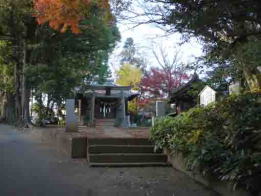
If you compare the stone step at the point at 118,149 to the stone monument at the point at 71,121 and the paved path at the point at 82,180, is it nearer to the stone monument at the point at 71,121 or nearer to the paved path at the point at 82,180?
the paved path at the point at 82,180

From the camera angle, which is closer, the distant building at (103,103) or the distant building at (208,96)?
the distant building at (208,96)

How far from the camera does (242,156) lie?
7484mm

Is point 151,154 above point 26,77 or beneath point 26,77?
beneath

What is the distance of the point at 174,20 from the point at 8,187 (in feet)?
16.3

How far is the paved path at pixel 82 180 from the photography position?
871 cm

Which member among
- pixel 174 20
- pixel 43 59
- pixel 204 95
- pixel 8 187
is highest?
pixel 43 59

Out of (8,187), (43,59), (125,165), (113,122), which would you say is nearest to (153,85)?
(113,122)

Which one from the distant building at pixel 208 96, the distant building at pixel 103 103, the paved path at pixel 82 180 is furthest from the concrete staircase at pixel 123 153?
the distant building at pixel 103 103

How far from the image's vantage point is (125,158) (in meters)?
12.2

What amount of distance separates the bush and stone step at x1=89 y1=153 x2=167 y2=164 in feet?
Answer: 1.87

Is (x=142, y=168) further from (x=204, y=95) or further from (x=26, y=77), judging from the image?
(x=26, y=77)

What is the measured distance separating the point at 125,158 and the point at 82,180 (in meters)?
2.42

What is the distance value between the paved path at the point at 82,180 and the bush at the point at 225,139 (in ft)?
2.03

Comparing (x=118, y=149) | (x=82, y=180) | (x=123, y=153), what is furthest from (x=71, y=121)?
(x=82, y=180)
